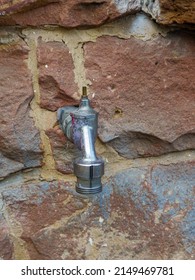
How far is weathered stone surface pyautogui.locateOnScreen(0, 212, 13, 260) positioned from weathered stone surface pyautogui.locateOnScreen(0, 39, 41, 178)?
94 millimetres

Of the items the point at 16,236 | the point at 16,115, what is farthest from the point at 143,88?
the point at 16,236

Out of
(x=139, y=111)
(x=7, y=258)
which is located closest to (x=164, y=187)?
(x=139, y=111)

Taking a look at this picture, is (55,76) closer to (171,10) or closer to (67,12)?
(67,12)

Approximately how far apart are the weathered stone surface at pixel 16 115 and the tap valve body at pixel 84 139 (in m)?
0.06

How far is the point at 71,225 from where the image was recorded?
92 cm

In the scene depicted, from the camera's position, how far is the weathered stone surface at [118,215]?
0.91m

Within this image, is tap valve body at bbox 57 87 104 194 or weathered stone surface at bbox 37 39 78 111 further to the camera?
weathered stone surface at bbox 37 39 78 111

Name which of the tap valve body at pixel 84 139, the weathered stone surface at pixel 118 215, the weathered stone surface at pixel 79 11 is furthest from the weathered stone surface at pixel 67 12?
the weathered stone surface at pixel 118 215

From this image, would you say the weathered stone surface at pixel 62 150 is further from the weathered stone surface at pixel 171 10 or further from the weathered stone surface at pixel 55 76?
the weathered stone surface at pixel 171 10

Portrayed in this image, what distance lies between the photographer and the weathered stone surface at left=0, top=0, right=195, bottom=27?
0.81 metres

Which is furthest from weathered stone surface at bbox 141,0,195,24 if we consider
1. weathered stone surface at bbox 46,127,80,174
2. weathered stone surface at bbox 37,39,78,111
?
weathered stone surface at bbox 46,127,80,174

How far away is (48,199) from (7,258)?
0.45 feet

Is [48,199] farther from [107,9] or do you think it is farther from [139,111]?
[107,9]

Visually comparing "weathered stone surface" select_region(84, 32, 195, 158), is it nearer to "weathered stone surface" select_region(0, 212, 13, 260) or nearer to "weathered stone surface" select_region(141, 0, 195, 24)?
A: "weathered stone surface" select_region(141, 0, 195, 24)
